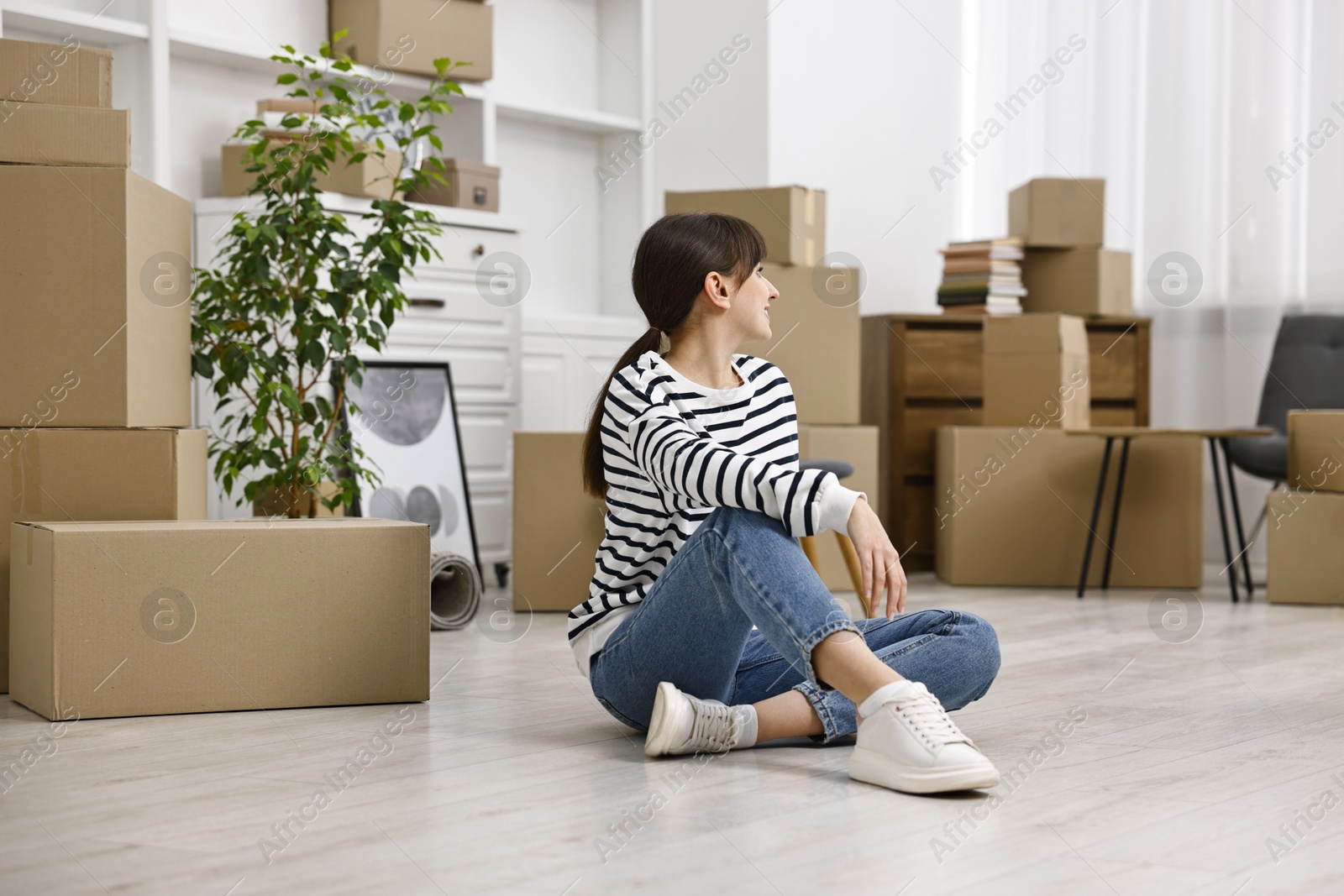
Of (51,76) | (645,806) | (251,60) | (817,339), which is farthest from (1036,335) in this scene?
(645,806)

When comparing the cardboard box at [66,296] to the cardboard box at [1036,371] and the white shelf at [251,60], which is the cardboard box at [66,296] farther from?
the cardboard box at [1036,371]

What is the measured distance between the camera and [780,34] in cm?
437

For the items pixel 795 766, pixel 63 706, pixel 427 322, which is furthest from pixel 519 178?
pixel 795 766

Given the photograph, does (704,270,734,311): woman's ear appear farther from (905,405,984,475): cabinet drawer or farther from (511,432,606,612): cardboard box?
(905,405,984,475): cabinet drawer

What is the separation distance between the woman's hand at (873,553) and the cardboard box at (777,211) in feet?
7.31

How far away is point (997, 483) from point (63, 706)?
259cm

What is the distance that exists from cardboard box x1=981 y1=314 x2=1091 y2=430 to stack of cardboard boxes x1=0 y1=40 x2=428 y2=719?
2.34 metres

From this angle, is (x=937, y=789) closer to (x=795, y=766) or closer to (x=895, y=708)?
(x=895, y=708)

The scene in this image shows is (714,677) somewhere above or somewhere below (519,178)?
below

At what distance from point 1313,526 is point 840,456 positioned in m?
1.16

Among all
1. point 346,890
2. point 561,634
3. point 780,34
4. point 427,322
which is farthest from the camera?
point 780,34

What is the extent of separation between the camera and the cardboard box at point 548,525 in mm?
3338

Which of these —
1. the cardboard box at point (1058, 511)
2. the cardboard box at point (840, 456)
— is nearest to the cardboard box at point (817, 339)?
the cardboard box at point (840, 456)

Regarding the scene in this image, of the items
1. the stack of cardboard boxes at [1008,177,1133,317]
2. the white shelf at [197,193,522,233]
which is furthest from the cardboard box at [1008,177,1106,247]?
the white shelf at [197,193,522,233]
